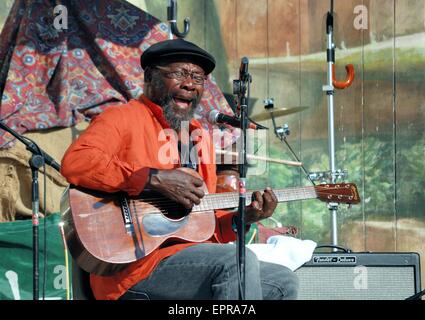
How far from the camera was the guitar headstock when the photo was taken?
169 inches

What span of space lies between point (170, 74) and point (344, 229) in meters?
3.74

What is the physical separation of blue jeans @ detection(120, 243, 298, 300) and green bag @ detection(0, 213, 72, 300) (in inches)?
65.0

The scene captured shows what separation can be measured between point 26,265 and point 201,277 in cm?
211

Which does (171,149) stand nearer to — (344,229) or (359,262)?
(359,262)

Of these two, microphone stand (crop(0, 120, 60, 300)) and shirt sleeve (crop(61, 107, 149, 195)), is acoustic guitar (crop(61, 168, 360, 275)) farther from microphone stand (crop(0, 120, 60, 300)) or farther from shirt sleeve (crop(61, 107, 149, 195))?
microphone stand (crop(0, 120, 60, 300))

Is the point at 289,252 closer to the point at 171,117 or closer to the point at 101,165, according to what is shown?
the point at 171,117

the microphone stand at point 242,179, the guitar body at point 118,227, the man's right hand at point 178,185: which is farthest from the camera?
the man's right hand at point 178,185

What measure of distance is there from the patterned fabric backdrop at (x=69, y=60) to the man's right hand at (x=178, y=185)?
7.98 feet

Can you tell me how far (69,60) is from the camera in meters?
6.23

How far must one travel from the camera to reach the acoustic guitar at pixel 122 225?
344 centimetres

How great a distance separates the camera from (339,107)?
725 cm

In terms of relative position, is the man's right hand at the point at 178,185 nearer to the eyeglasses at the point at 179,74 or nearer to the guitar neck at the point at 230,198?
the guitar neck at the point at 230,198

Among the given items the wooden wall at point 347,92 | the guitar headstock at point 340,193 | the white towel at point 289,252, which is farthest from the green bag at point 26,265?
the wooden wall at point 347,92

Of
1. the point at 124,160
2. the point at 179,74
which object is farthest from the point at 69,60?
the point at 124,160
